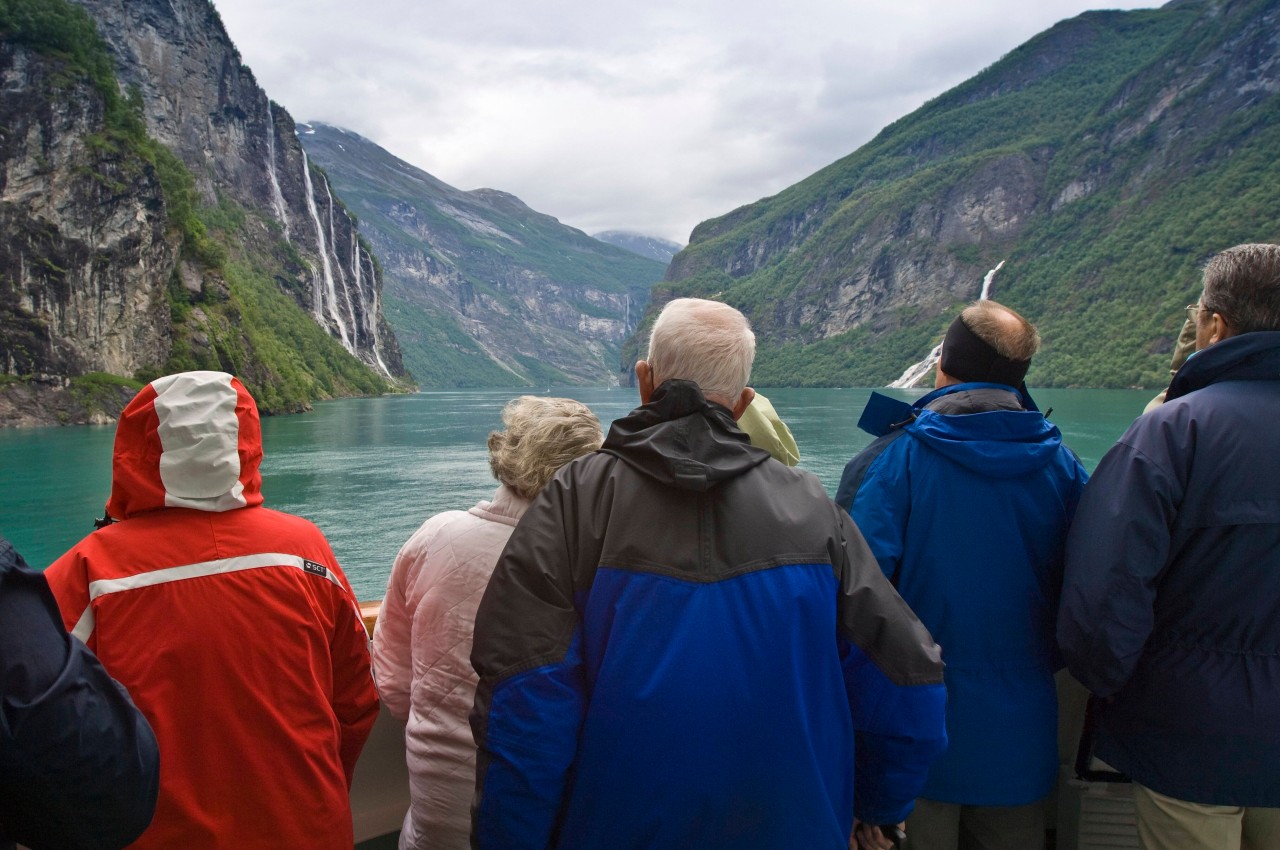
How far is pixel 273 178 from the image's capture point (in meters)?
92.0

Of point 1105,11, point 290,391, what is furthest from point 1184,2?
point 290,391

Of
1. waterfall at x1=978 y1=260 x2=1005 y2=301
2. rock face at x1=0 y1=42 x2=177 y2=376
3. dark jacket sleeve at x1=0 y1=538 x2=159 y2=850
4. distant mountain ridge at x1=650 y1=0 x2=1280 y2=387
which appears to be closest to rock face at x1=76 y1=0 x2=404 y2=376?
rock face at x1=0 y1=42 x2=177 y2=376

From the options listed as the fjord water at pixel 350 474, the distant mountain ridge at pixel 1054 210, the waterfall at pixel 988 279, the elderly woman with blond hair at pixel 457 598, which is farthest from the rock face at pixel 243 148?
the elderly woman with blond hair at pixel 457 598

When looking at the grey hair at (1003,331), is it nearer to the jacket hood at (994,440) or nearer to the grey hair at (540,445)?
the jacket hood at (994,440)

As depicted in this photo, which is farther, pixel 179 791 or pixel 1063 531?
pixel 1063 531

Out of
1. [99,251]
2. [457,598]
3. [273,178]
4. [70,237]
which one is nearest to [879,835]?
[457,598]

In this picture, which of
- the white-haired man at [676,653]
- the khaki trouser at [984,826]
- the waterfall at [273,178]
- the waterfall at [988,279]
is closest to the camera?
the white-haired man at [676,653]

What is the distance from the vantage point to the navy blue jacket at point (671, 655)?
121cm

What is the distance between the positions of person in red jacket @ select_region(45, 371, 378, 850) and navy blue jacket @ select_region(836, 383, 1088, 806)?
1.23 metres

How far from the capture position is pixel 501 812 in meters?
1.24

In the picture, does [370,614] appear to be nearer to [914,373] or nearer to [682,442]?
[682,442]

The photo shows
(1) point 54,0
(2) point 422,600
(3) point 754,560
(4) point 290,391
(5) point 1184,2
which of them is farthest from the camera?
(5) point 1184,2

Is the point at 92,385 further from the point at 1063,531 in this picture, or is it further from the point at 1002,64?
the point at 1002,64

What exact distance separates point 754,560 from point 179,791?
111cm
